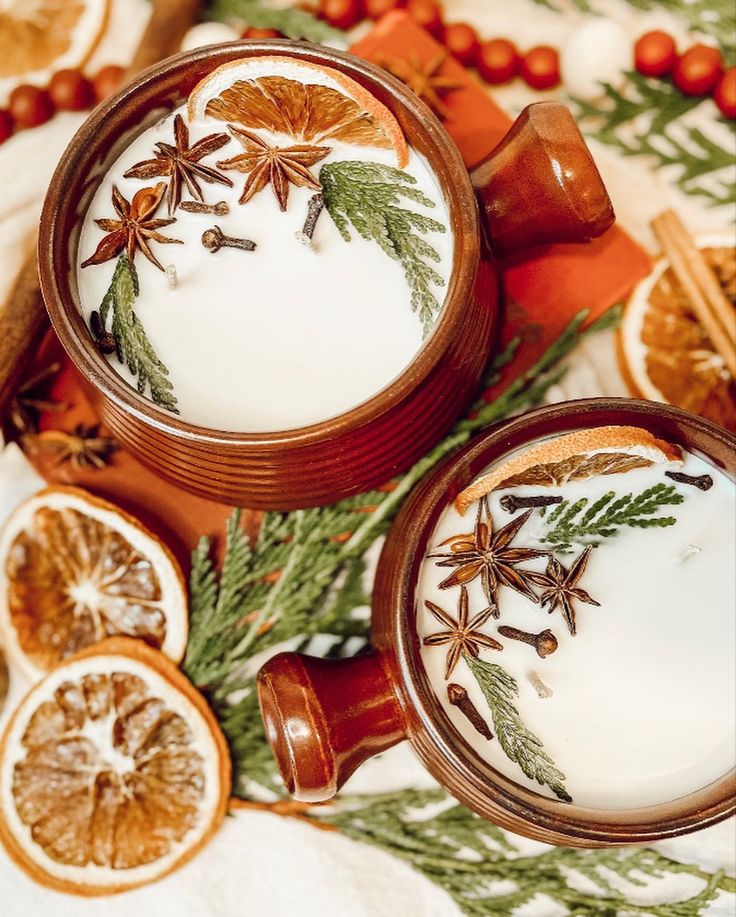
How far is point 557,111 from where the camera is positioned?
897mm

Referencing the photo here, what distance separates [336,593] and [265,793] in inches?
9.6

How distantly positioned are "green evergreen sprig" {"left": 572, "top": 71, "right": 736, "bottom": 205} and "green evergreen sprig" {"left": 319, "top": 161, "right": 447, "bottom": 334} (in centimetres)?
46

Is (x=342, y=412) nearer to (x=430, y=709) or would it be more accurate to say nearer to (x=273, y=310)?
(x=273, y=310)

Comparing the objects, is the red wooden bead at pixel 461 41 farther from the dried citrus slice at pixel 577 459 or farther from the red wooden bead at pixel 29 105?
the dried citrus slice at pixel 577 459

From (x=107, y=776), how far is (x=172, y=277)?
1.82 ft

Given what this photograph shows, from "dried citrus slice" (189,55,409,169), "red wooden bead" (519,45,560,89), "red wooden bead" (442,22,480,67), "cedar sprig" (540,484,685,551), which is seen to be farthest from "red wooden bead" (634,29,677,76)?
"cedar sprig" (540,484,685,551)

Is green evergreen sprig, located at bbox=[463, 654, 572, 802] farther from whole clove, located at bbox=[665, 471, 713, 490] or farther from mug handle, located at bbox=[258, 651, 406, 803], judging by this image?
whole clove, located at bbox=[665, 471, 713, 490]

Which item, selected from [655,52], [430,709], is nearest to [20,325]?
[430,709]

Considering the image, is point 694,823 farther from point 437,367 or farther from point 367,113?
point 367,113

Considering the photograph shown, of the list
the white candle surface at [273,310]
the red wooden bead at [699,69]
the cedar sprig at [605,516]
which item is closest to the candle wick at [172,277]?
the white candle surface at [273,310]

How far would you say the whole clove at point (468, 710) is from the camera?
0.87m

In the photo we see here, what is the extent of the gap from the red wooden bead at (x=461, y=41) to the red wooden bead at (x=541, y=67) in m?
0.07

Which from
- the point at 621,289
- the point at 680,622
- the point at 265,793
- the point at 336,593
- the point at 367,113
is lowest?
the point at 265,793

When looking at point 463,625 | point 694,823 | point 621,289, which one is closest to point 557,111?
point 621,289
